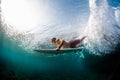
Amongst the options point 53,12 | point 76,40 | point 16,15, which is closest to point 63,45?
point 76,40

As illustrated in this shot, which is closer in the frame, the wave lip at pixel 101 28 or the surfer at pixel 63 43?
the surfer at pixel 63 43

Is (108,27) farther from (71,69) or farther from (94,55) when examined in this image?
(71,69)

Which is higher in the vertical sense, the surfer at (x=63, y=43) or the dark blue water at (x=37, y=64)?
the surfer at (x=63, y=43)

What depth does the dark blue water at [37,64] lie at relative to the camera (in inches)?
126

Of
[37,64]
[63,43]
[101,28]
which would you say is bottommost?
[37,64]

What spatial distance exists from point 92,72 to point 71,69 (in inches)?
9.1

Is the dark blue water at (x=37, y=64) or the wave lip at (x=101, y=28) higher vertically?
the wave lip at (x=101, y=28)

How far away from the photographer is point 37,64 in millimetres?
3203

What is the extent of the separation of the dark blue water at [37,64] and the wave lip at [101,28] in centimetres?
14

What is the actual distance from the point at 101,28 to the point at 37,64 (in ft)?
2.53

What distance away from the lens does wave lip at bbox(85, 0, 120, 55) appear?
329 cm

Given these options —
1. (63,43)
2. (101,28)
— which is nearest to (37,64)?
(63,43)

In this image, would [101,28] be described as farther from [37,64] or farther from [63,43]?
[37,64]

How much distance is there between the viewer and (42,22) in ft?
10.5
